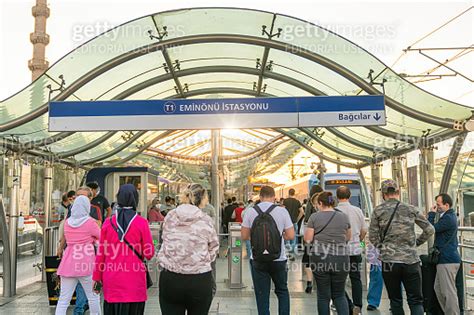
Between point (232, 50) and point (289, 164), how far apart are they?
21.9 m

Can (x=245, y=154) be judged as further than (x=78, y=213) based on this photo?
Yes

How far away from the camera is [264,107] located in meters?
7.97

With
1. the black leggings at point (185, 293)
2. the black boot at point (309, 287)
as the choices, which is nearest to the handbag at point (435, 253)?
the black boot at point (309, 287)

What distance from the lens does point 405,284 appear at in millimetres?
5055

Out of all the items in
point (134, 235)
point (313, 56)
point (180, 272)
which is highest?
point (313, 56)

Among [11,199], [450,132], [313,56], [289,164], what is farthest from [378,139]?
[289,164]

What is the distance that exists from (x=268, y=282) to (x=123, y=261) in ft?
6.16

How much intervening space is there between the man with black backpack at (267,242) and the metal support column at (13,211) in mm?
4912

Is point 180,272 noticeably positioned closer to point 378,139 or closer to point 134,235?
point 134,235

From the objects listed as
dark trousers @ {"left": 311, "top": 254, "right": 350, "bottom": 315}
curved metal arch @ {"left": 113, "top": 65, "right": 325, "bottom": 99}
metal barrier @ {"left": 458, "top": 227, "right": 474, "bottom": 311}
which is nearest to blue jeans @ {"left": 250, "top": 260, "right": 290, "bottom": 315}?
dark trousers @ {"left": 311, "top": 254, "right": 350, "bottom": 315}

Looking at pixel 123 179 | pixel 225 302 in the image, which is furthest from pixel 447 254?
pixel 123 179

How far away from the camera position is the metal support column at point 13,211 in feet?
26.9

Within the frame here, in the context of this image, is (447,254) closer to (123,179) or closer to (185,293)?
(185,293)

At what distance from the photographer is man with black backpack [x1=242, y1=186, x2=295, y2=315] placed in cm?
519
